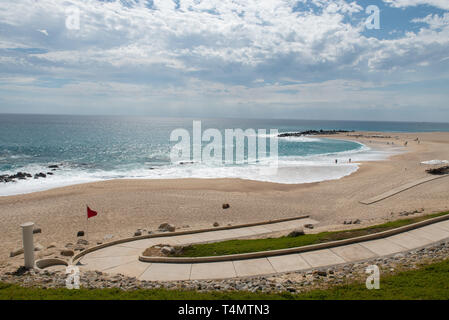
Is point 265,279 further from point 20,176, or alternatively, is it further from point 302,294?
point 20,176

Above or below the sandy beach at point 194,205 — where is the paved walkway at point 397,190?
above

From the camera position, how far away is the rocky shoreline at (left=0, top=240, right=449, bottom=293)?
804 centimetres

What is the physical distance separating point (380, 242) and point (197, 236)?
316 inches

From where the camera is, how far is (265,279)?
28.5ft

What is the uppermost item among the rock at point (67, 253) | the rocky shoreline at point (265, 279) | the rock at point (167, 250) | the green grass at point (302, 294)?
the green grass at point (302, 294)

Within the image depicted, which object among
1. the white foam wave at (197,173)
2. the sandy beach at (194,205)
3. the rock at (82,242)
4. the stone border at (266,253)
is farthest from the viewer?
the white foam wave at (197,173)

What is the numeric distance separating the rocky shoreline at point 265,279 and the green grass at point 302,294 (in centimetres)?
55

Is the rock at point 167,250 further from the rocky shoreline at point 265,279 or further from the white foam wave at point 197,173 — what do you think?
the white foam wave at point 197,173

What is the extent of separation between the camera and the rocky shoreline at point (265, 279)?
8.04 meters

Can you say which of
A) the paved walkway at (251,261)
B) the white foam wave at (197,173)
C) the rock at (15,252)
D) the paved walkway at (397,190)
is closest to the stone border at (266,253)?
the paved walkway at (251,261)

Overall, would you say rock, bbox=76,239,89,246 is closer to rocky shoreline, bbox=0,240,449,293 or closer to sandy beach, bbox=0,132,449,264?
sandy beach, bbox=0,132,449,264

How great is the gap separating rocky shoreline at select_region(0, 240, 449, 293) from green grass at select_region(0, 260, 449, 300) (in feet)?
1.80

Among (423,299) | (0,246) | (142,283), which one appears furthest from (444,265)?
(0,246)
